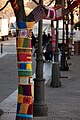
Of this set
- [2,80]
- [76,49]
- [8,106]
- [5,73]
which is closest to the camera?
[8,106]

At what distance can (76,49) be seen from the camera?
35.7 metres

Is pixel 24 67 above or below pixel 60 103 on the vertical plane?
above

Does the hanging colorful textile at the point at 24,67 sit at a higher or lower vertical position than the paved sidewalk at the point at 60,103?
higher

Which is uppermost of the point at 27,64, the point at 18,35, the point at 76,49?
the point at 18,35

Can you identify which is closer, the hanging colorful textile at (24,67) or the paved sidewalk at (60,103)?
the hanging colorful textile at (24,67)

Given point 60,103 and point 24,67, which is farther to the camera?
point 60,103

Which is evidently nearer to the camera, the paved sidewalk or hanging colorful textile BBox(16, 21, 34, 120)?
hanging colorful textile BBox(16, 21, 34, 120)

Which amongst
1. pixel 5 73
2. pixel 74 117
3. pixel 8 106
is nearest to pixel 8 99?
pixel 8 106

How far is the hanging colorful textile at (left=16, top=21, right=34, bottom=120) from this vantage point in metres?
8.01

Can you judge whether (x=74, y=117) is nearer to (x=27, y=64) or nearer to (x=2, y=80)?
(x=27, y=64)

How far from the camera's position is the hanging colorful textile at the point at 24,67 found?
8.01m

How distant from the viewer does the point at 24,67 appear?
8.09m

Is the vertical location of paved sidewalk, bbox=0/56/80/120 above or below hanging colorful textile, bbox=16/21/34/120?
below

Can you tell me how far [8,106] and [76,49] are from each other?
937 inches
